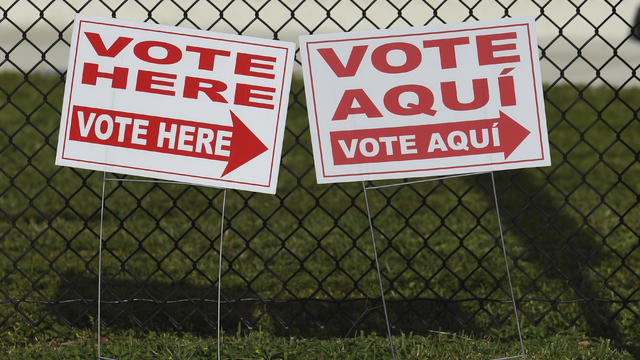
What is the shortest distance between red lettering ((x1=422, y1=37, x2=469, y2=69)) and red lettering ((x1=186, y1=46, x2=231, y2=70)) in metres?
0.61

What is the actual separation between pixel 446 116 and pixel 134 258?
2.24m

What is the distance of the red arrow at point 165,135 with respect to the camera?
Answer: 229 cm

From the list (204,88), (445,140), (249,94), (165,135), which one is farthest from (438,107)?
(165,135)

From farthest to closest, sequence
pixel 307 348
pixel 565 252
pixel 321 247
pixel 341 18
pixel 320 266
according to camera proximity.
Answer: pixel 341 18 → pixel 565 252 → pixel 320 266 → pixel 321 247 → pixel 307 348

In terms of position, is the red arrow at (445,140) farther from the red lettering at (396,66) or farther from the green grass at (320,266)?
the green grass at (320,266)

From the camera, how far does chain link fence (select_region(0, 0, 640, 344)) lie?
313 cm

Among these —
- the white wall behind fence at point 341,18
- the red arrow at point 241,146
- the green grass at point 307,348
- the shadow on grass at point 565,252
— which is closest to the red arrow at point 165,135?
the red arrow at point 241,146

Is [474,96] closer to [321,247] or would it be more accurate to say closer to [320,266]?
[321,247]

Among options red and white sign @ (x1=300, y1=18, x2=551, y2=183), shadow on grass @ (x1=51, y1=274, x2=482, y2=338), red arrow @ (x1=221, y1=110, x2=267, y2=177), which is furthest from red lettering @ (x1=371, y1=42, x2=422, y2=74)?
shadow on grass @ (x1=51, y1=274, x2=482, y2=338)

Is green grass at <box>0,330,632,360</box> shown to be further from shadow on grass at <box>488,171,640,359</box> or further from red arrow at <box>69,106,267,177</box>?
red arrow at <box>69,106,267,177</box>

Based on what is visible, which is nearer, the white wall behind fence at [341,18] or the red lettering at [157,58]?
the red lettering at [157,58]

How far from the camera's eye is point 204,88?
2311 mm

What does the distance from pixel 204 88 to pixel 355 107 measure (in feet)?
1.48

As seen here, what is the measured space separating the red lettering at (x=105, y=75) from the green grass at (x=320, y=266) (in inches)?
25.2
